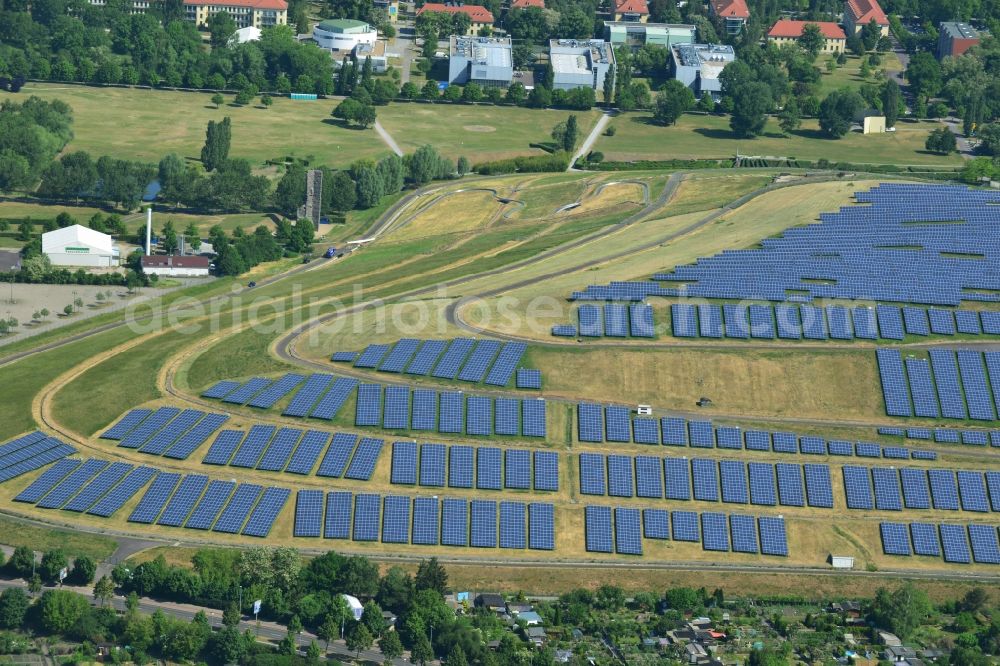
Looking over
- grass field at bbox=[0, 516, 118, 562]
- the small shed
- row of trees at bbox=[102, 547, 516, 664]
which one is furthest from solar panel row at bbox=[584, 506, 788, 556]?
grass field at bbox=[0, 516, 118, 562]

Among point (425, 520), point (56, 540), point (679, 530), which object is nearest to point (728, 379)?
point (679, 530)

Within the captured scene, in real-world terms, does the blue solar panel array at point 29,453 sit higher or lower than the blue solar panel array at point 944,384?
lower

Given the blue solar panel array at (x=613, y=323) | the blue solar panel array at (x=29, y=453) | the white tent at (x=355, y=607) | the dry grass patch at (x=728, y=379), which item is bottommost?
the white tent at (x=355, y=607)

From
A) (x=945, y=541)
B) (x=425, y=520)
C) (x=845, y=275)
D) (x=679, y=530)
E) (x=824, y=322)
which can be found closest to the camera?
→ (x=425, y=520)

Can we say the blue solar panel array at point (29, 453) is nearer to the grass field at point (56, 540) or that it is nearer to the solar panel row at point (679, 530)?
the grass field at point (56, 540)

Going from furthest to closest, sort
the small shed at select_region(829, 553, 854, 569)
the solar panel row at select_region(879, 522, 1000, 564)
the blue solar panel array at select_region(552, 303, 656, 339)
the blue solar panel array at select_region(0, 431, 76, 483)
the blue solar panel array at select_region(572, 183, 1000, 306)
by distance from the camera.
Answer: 1. the blue solar panel array at select_region(572, 183, 1000, 306)
2. the blue solar panel array at select_region(552, 303, 656, 339)
3. the blue solar panel array at select_region(0, 431, 76, 483)
4. the solar panel row at select_region(879, 522, 1000, 564)
5. the small shed at select_region(829, 553, 854, 569)

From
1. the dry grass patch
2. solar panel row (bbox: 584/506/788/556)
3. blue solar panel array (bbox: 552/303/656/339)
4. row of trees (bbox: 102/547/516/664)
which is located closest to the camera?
row of trees (bbox: 102/547/516/664)

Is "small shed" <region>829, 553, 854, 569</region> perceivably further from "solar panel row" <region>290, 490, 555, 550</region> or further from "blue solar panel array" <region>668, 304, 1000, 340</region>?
"blue solar panel array" <region>668, 304, 1000, 340</region>

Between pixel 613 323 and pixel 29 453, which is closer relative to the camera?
pixel 29 453

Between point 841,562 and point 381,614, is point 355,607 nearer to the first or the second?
point 381,614

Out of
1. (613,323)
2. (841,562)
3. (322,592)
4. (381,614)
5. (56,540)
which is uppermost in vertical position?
(613,323)

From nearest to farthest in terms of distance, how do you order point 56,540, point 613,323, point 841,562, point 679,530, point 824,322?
point 56,540 → point 841,562 → point 679,530 → point 613,323 → point 824,322

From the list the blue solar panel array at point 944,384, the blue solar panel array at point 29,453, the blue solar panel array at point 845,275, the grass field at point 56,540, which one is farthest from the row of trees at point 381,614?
the blue solar panel array at point 845,275
